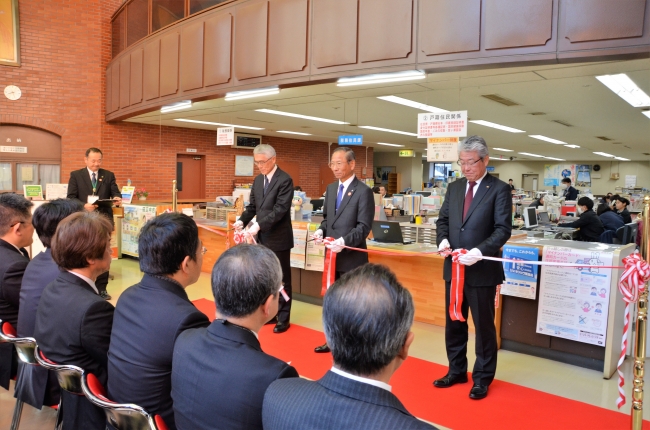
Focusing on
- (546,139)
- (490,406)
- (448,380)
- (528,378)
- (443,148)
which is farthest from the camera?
(546,139)

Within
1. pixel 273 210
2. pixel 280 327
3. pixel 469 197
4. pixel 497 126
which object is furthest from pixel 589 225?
pixel 273 210

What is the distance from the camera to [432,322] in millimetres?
4762

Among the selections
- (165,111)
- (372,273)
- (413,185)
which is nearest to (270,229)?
(372,273)

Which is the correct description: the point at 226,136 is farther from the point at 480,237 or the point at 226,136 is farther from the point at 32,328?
the point at 32,328

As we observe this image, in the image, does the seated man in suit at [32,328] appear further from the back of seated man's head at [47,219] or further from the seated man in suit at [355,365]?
the seated man in suit at [355,365]

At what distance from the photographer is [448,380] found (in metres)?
3.31

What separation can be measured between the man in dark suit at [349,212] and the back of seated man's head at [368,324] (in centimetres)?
255

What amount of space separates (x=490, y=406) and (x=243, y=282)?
91.1 inches

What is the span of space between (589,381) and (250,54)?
536 cm

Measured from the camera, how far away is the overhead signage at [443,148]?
5512mm

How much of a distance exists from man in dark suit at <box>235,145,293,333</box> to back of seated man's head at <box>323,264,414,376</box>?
10.2ft

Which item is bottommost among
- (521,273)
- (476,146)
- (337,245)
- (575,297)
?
(575,297)

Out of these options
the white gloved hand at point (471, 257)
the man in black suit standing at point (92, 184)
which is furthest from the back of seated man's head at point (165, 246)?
the man in black suit standing at point (92, 184)

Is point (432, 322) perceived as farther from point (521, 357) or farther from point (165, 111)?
point (165, 111)
